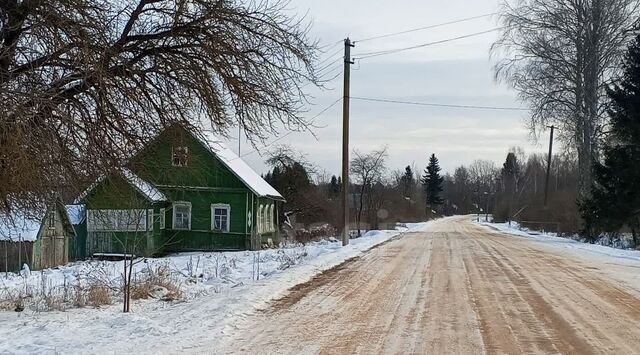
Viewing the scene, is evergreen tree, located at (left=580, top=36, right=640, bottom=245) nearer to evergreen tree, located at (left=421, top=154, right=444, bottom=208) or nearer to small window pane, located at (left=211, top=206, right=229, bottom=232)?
small window pane, located at (left=211, top=206, right=229, bottom=232)

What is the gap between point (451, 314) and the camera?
31.7 ft

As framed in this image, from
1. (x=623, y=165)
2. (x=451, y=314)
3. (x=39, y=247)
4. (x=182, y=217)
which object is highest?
(x=623, y=165)

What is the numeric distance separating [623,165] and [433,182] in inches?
4385

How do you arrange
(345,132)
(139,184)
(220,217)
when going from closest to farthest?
(139,184) < (345,132) < (220,217)

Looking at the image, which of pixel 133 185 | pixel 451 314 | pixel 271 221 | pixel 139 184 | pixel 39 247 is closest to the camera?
pixel 451 314

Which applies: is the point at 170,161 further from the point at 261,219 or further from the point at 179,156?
the point at 261,219

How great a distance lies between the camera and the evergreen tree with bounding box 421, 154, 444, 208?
5418 inches

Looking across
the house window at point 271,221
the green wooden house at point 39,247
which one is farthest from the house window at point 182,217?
the house window at point 271,221

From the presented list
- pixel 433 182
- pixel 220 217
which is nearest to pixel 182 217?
pixel 220 217

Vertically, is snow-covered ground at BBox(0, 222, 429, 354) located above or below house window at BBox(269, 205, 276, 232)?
→ below

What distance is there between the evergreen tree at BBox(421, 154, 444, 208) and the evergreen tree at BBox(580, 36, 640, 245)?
105640 mm

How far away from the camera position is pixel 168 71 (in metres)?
8.99

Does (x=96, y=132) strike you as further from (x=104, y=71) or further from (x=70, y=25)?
(x=70, y=25)

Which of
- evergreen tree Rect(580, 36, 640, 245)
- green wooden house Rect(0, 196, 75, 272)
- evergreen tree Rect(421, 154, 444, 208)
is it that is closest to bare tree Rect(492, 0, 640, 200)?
evergreen tree Rect(580, 36, 640, 245)
